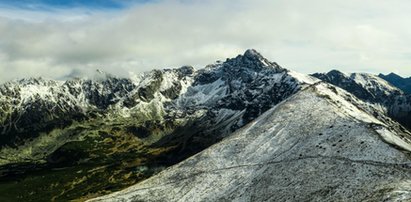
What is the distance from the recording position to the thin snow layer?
70.4 meters

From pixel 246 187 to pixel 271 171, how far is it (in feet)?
19.5

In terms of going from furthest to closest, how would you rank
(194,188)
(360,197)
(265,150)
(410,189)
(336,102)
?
(336,102), (265,150), (194,188), (360,197), (410,189)

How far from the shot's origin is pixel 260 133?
355ft

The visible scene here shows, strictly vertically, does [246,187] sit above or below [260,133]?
below

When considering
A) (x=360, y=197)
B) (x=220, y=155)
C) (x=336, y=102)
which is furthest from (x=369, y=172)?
(x=336, y=102)

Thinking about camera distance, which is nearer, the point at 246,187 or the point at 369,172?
the point at 369,172

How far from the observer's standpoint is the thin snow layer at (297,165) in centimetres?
7037

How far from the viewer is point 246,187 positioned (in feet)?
282

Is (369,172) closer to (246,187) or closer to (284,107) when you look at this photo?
(246,187)

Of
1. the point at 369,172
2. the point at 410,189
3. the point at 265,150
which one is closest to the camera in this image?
the point at 410,189

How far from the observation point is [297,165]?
281 feet

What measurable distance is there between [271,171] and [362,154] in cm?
1702

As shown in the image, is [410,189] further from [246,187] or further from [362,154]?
[246,187]

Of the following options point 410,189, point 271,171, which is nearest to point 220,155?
point 271,171
